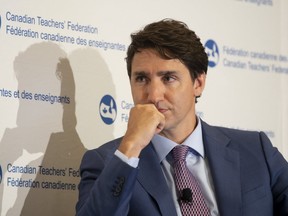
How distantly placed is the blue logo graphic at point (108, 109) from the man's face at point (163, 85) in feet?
1.83

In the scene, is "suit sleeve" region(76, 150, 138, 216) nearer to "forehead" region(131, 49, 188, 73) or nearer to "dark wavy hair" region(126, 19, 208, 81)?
"forehead" region(131, 49, 188, 73)

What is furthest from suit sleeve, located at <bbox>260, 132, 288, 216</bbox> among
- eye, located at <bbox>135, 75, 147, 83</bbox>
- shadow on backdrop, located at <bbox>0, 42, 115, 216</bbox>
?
shadow on backdrop, located at <bbox>0, 42, 115, 216</bbox>

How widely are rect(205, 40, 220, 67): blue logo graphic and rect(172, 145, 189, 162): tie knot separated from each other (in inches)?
48.0

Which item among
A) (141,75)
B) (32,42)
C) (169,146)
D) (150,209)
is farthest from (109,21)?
(150,209)

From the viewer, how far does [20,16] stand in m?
3.33

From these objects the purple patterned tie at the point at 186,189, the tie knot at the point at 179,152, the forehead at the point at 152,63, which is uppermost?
the forehead at the point at 152,63

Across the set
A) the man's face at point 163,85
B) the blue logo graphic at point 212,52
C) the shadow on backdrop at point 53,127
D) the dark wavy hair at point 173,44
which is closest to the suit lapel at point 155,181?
the man's face at point 163,85

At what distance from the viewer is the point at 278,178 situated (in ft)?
10.2

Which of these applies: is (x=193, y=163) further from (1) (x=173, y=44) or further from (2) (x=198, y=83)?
(1) (x=173, y=44)

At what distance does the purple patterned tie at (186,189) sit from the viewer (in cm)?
288

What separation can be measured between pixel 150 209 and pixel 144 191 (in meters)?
0.09

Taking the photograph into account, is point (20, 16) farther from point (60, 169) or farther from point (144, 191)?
point (144, 191)

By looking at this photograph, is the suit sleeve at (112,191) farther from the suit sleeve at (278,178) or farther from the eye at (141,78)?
the suit sleeve at (278,178)

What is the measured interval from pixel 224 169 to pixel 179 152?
0.78ft
